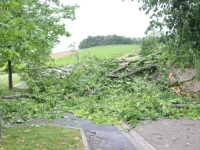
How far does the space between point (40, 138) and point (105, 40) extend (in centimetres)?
3656

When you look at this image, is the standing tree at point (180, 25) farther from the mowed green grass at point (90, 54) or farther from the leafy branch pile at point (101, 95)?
the mowed green grass at point (90, 54)

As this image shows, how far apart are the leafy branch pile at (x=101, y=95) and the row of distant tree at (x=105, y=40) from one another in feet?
71.4

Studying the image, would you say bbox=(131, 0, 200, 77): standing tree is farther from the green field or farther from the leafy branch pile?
the green field

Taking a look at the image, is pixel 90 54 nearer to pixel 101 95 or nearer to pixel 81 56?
pixel 81 56

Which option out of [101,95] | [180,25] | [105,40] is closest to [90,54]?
[101,95]

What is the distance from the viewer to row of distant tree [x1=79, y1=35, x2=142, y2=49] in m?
39.4

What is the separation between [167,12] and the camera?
34.2 feet

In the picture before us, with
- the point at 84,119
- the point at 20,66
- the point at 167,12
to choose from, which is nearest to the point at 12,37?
the point at 84,119

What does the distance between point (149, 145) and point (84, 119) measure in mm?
3390

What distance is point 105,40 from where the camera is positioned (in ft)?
139

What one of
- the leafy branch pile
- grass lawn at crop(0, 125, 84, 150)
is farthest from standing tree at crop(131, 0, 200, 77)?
grass lawn at crop(0, 125, 84, 150)

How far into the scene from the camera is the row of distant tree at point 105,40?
129 ft

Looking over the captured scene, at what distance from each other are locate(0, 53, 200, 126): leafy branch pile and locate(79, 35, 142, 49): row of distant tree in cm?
2176

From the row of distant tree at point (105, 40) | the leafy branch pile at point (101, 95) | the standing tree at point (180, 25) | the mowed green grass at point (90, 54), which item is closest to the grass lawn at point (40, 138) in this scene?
the leafy branch pile at point (101, 95)
